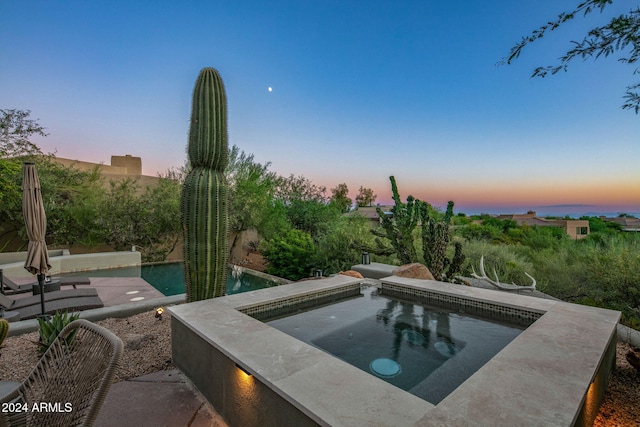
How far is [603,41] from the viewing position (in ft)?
9.68

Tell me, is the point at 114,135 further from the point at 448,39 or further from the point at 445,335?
the point at 445,335

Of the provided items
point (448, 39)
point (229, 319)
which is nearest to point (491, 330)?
point (229, 319)

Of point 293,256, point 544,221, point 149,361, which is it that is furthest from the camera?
point 544,221

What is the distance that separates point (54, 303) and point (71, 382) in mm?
4731

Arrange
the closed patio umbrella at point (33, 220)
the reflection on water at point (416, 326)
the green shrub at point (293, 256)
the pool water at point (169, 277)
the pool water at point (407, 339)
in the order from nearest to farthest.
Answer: the pool water at point (407, 339) → the reflection on water at point (416, 326) → the closed patio umbrella at point (33, 220) → the pool water at point (169, 277) → the green shrub at point (293, 256)

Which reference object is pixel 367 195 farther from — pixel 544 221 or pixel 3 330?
pixel 3 330

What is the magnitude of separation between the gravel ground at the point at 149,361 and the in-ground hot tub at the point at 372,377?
0.20 meters

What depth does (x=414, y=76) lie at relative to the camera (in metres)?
10.6

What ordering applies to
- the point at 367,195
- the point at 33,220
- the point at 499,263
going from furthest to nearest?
the point at 367,195
the point at 499,263
the point at 33,220

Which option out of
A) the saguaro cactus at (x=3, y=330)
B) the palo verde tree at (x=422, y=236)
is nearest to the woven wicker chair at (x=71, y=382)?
the saguaro cactus at (x=3, y=330)

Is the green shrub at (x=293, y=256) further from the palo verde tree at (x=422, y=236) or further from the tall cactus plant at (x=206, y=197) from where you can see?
the tall cactus plant at (x=206, y=197)

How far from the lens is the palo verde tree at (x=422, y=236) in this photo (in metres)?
7.18

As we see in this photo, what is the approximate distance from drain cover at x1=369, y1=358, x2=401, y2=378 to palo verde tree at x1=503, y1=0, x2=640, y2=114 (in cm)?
366

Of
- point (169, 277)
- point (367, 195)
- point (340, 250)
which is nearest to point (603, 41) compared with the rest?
point (340, 250)
